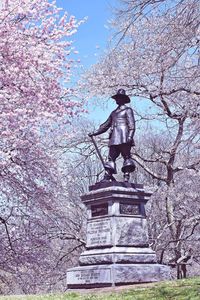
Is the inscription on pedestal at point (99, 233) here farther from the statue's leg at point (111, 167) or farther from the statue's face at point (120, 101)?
the statue's face at point (120, 101)

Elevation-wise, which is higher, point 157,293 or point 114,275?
point 114,275

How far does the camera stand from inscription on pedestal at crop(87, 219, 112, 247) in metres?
11.0

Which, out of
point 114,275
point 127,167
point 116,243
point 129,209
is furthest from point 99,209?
point 114,275

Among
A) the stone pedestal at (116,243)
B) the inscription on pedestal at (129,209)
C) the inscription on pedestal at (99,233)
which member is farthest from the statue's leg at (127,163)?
the inscription on pedestal at (99,233)

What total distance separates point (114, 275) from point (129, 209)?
1599 mm

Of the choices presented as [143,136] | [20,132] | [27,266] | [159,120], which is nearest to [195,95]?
[159,120]

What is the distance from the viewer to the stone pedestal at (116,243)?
10531 millimetres

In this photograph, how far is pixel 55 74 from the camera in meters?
13.8

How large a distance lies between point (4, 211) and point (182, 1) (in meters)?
9.24

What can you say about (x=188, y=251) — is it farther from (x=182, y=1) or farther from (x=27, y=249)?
(x=182, y=1)

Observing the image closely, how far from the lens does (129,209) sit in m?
11.4

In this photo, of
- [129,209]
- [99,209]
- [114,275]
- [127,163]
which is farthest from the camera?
[127,163]

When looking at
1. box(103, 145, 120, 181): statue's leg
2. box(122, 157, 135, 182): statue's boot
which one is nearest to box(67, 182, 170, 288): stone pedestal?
box(122, 157, 135, 182): statue's boot

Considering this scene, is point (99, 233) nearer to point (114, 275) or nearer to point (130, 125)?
point (114, 275)
